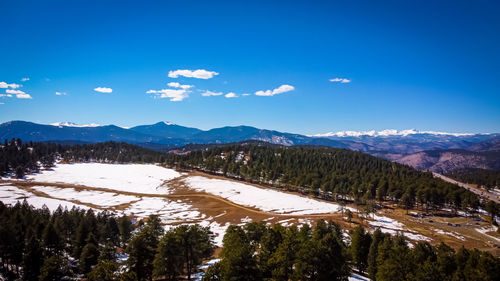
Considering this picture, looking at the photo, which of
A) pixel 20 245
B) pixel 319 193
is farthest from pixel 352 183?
pixel 20 245

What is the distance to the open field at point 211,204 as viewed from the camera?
86.6 metres

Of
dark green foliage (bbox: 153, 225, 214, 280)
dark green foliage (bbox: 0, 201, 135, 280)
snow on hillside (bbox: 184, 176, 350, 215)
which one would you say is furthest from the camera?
snow on hillside (bbox: 184, 176, 350, 215)

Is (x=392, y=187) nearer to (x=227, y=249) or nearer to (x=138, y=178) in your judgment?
(x=227, y=249)

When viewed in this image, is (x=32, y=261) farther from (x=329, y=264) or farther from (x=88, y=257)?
(x=329, y=264)

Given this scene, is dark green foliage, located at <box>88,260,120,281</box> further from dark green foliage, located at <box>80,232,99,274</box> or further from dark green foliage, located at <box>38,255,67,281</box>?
dark green foliage, located at <box>80,232,99,274</box>

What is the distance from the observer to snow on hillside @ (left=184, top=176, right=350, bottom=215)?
358ft

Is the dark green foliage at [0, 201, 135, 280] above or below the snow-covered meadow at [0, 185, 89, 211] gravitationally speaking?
above

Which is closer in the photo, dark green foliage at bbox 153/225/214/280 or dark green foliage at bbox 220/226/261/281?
dark green foliage at bbox 220/226/261/281

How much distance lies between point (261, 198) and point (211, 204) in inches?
1063

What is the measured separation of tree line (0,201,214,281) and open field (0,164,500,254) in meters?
32.1

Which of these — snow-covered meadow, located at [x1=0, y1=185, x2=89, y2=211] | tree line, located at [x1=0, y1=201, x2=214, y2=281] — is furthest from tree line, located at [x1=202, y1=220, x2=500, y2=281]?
snow-covered meadow, located at [x1=0, y1=185, x2=89, y2=211]

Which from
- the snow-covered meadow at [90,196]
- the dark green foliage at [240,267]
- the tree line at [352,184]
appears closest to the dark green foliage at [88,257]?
the dark green foliage at [240,267]

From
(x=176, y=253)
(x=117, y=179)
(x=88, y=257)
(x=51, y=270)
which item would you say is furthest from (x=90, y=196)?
(x=176, y=253)

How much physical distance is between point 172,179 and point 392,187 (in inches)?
5709
